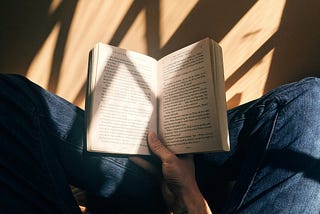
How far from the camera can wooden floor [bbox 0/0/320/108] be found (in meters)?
0.83

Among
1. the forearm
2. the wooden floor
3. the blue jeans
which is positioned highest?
the wooden floor

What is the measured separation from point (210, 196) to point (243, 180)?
17cm

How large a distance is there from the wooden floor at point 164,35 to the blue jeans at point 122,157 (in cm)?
19

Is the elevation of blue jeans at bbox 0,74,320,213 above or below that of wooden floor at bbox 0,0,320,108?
below

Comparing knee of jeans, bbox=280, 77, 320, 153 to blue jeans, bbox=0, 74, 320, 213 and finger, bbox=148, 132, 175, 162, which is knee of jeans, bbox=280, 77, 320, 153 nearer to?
blue jeans, bbox=0, 74, 320, 213

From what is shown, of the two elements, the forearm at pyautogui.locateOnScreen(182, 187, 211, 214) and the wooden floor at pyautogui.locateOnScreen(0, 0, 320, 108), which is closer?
the forearm at pyautogui.locateOnScreen(182, 187, 211, 214)

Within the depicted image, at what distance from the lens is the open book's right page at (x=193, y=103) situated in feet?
1.91

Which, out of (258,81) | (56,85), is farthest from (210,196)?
(56,85)

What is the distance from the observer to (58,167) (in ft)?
2.13

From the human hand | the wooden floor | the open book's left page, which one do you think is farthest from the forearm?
the wooden floor

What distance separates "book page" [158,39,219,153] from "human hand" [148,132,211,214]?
0.08 ft

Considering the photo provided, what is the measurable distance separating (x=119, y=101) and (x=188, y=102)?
0.15 m

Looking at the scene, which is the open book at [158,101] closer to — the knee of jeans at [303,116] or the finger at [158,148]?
the finger at [158,148]

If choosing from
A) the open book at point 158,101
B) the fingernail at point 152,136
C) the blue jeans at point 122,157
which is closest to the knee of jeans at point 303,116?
the blue jeans at point 122,157
